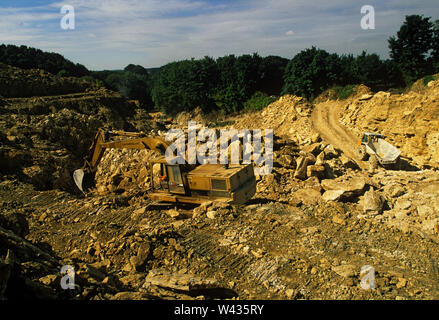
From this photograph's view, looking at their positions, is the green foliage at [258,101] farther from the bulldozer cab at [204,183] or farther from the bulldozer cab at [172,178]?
the bulldozer cab at [172,178]

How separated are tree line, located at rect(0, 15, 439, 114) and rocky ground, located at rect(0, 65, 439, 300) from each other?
1708 centimetres

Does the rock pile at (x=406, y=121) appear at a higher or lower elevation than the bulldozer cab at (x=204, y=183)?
higher

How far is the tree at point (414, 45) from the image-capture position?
89.7 ft

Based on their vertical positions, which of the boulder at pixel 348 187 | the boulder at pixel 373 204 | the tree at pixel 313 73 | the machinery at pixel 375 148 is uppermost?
the tree at pixel 313 73

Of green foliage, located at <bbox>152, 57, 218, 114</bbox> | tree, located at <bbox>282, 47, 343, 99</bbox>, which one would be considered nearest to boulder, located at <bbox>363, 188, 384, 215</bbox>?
tree, located at <bbox>282, 47, 343, 99</bbox>

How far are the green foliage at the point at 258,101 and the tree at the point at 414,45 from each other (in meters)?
13.1

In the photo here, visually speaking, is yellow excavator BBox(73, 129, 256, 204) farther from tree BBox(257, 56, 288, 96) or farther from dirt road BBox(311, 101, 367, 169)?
tree BBox(257, 56, 288, 96)

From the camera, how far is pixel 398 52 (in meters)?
29.1

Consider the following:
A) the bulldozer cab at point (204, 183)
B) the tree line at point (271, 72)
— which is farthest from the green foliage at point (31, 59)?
the bulldozer cab at point (204, 183)

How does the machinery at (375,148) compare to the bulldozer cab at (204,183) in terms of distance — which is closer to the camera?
the bulldozer cab at (204,183)

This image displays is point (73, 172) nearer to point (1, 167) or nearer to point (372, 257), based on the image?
point (1, 167)

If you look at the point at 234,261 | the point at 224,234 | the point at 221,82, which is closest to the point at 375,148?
the point at 224,234

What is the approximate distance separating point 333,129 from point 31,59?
39348 millimetres

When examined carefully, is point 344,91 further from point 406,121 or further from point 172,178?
point 172,178
